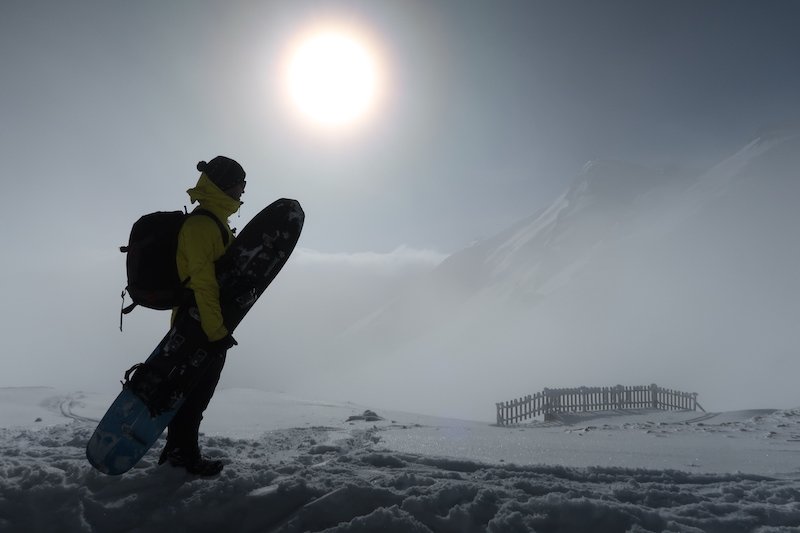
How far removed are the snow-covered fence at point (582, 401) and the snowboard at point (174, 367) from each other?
1437 centimetres

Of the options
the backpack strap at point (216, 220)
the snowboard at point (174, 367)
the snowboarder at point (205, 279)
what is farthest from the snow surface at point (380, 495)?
the backpack strap at point (216, 220)

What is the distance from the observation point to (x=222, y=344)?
9.07ft

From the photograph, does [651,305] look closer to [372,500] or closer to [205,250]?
[372,500]

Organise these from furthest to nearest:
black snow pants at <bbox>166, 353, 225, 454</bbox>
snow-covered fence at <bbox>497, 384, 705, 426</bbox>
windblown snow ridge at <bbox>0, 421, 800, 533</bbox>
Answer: snow-covered fence at <bbox>497, 384, 705, 426</bbox>, black snow pants at <bbox>166, 353, 225, 454</bbox>, windblown snow ridge at <bbox>0, 421, 800, 533</bbox>

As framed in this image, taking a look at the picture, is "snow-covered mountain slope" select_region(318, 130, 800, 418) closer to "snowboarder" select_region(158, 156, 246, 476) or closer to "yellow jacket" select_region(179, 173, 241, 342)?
"snowboarder" select_region(158, 156, 246, 476)

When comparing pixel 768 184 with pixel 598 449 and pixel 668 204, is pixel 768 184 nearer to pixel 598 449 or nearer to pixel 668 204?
pixel 668 204

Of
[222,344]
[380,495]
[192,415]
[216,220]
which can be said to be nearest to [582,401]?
[380,495]

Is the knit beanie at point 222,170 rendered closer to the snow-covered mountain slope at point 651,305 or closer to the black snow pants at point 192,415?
the black snow pants at point 192,415

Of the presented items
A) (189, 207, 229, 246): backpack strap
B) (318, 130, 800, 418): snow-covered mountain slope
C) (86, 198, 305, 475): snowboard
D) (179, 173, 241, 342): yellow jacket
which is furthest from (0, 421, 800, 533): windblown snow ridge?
(318, 130, 800, 418): snow-covered mountain slope

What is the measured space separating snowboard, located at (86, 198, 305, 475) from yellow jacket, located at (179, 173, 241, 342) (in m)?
0.10

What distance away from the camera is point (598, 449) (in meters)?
5.01

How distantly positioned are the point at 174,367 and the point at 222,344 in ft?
0.98

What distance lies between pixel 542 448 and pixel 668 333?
123 feet

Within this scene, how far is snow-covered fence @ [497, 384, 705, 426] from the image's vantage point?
16.5 m
